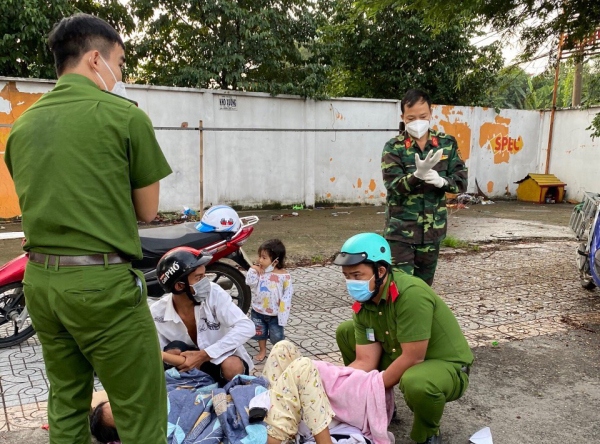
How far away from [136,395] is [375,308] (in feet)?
4.44

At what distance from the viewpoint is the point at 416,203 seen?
12.1ft

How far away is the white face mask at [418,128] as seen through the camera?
3.63 meters

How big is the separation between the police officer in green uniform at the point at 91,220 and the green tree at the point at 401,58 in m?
11.4

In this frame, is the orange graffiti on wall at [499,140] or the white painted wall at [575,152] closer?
the white painted wall at [575,152]

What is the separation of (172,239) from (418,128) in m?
2.07

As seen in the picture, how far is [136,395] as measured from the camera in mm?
1909

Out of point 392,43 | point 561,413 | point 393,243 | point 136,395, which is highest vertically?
point 392,43

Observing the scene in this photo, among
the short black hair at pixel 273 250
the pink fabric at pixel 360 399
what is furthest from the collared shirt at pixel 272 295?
the pink fabric at pixel 360 399

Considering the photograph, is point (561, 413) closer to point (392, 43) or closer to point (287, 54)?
point (287, 54)

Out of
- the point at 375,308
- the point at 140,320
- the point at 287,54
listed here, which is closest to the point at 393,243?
the point at 375,308

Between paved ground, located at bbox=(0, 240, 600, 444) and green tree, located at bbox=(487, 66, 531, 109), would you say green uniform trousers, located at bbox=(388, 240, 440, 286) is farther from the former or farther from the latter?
green tree, located at bbox=(487, 66, 531, 109)

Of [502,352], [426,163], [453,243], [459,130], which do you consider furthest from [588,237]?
[459,130]

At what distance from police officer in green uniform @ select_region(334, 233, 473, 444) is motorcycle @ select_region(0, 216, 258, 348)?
166cm

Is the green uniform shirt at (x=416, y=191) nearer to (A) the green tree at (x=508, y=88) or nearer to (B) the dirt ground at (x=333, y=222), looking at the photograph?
(B) the dirt ground at (x=333, y=222)
